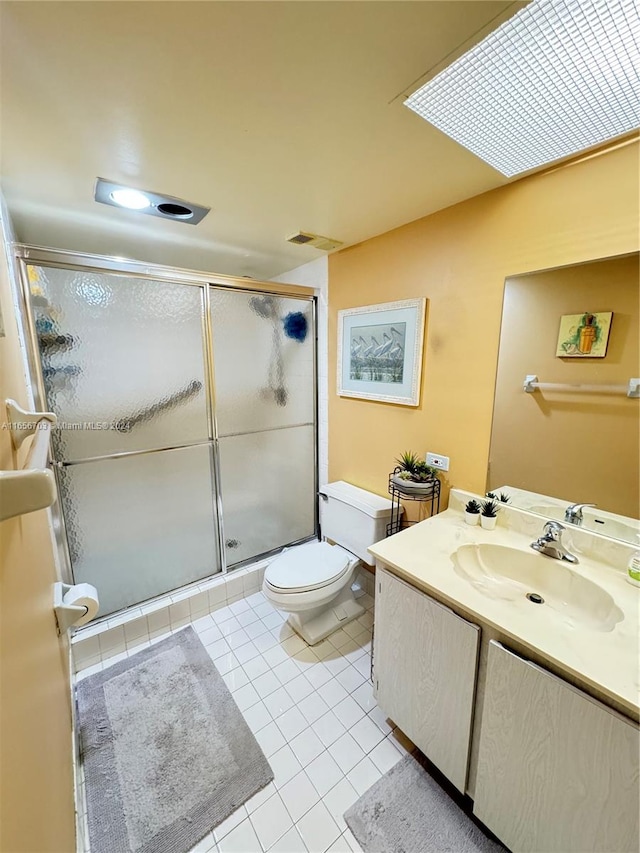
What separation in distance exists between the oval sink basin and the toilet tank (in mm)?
579

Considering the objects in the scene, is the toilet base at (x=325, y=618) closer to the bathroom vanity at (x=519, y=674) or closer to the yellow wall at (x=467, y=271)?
the bathroom vanity at (x=519, y=674)

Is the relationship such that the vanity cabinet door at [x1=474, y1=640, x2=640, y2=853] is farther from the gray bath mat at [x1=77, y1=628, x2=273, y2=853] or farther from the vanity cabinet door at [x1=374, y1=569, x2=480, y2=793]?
the gray bath mat at [x1=77, y1=628, x2=273, y2=853]

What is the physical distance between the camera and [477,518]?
1451 mm

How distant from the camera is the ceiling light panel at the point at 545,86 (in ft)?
2.29

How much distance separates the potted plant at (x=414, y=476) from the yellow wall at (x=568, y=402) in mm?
271

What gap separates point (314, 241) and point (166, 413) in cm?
127

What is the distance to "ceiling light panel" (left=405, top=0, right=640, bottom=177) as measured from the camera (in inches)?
27.5

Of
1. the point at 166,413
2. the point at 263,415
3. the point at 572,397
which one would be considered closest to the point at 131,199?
the point at 166,413

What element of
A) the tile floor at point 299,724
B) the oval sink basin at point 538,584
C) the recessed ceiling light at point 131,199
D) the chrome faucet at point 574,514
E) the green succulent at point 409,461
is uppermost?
the recessed ceiling light at point 131,199

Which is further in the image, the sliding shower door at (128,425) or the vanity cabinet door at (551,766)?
the sliding shower door at (128,425)

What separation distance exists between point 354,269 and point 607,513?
167cm

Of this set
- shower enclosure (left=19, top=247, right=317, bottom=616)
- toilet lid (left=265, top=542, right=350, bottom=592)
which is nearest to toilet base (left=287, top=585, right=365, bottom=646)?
toilet lid (left=265, top=542, right=350, bottom=592)

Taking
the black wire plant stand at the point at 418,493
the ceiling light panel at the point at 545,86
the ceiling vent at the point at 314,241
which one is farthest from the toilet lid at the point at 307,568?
the ceiling light panel at the point at 545,86

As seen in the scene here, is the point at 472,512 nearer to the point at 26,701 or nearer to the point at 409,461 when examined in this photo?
the point at 409,461
